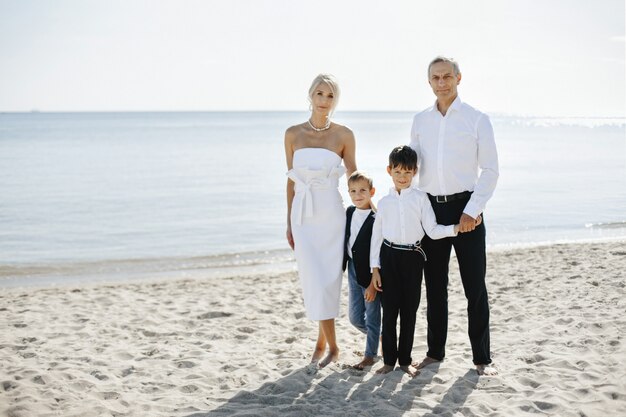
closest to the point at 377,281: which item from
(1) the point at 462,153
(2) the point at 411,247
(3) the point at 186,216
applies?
(2) the point at 411,247

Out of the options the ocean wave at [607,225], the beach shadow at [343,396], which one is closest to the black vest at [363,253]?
the beach shadow at [343,396]

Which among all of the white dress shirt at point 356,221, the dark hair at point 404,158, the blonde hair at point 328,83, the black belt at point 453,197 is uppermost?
the blonde hair at point 328,83

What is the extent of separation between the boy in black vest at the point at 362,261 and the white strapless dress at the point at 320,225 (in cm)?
10

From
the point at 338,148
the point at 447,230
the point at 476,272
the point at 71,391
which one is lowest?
the point at 71,391

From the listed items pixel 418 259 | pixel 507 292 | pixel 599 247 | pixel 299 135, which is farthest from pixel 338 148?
pixel 599 247

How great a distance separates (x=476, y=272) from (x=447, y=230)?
44cm

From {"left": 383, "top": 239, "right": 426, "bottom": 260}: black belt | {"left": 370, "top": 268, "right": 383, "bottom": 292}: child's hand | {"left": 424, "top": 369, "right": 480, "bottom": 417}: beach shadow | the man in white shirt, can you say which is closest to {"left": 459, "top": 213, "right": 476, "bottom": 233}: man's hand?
the man in white shirt

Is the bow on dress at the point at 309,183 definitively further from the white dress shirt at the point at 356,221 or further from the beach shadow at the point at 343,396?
the beach shadow at the point at 343,396

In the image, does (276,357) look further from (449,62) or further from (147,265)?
(147,265)

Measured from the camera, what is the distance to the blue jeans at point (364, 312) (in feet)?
16.5

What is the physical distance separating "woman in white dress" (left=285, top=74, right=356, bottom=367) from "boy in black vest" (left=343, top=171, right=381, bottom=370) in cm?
11

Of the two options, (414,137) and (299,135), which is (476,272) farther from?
(299,135)

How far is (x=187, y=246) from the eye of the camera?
12383 mm

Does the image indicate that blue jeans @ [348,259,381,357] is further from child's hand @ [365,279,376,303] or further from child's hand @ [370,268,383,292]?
child's hand @ [370,268,383,292]
